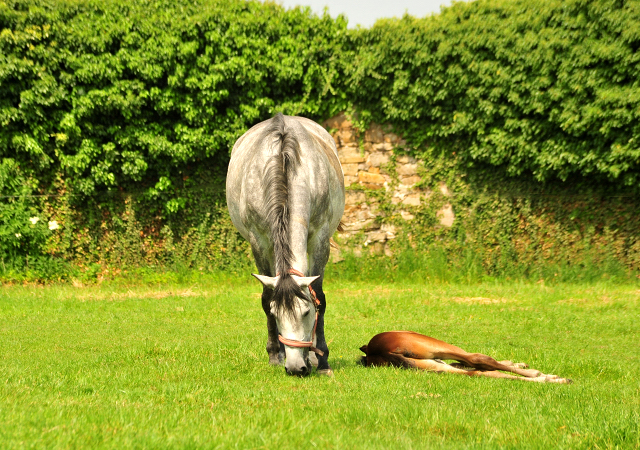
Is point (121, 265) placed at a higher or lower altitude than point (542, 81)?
lower

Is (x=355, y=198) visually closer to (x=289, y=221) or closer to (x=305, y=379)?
(x=289, y=221)

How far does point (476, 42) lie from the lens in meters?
13.2

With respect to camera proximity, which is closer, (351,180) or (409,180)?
(409,180)

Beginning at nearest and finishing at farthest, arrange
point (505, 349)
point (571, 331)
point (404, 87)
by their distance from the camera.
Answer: point (505, 349) → point (571, 331) → point (404, 87)

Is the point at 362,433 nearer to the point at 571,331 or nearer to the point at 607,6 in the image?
the point at 571,331

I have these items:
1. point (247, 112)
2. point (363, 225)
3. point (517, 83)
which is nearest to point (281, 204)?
point (247, 112)

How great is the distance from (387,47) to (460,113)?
7.36ft

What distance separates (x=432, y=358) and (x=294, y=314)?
1698 millimetres

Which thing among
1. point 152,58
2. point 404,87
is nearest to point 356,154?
point 404,87

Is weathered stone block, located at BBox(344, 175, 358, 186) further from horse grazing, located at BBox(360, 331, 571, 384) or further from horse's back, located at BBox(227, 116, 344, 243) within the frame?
horse grazing, located at BBox(360, 331, 571, 384)

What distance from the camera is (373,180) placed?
14930 mm

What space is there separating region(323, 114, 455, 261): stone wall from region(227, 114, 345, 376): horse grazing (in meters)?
7.60

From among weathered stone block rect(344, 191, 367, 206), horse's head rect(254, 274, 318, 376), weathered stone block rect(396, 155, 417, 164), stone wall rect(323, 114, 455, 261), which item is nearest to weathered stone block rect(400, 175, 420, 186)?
stone wall rect(323, 114, 455, 261)

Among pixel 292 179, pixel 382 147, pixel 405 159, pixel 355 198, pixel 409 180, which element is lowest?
pixel 292 179
